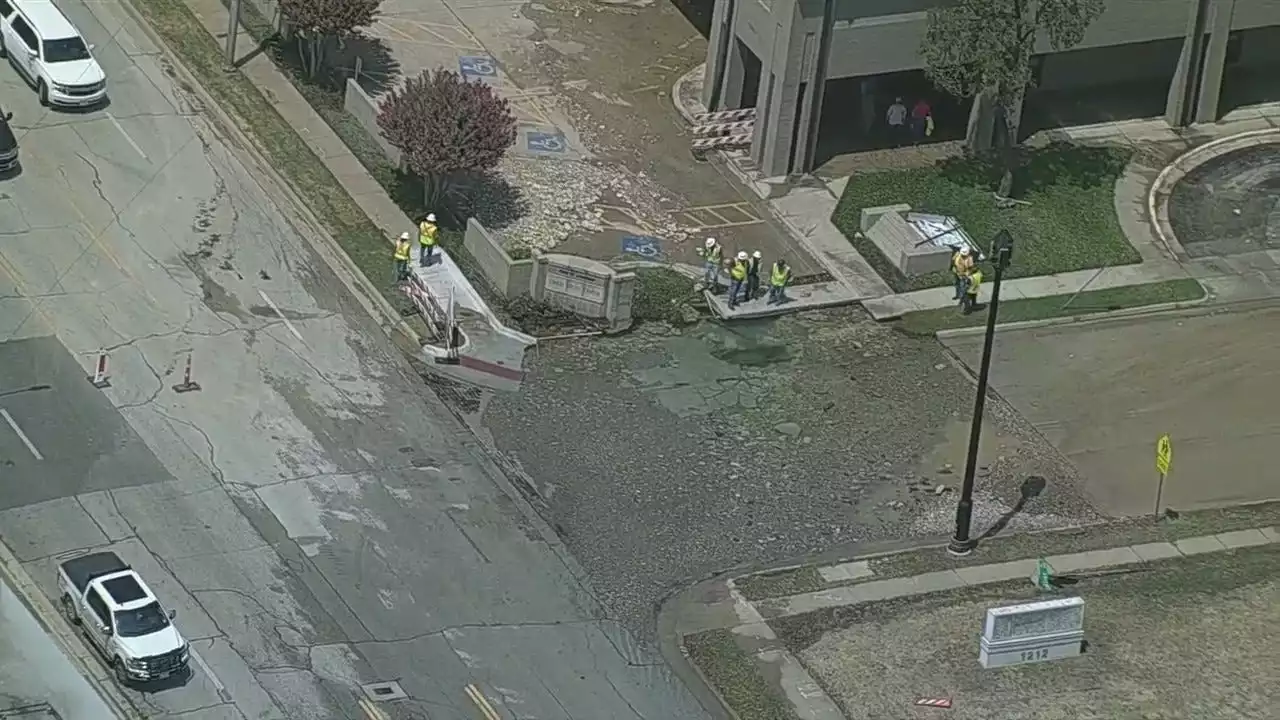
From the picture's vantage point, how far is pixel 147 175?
188ft

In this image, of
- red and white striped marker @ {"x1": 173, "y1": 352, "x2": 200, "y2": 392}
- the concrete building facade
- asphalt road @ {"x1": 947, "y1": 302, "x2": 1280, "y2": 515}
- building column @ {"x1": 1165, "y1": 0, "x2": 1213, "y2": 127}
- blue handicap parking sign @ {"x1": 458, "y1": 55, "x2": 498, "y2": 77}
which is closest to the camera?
red and white striped marker @ {"x1": 173, "y1": 352, "x2": 200, "y2": 392}

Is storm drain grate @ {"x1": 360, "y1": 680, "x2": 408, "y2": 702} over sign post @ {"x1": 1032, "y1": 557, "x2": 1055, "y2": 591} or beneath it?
beneath

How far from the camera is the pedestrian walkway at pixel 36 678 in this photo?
40.8m

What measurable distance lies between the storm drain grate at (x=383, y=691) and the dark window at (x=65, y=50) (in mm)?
22406

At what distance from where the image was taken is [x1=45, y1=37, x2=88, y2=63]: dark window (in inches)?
2314

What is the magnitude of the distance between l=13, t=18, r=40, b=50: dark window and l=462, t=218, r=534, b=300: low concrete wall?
38.6 ft

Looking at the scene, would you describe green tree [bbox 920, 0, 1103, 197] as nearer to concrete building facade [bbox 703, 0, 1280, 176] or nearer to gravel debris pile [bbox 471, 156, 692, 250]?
concrete building facade [bbox 703, 0, 1280, 176]

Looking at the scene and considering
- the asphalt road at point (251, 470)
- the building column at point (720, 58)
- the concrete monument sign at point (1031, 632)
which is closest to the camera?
the asphalt road at point (251, 470)

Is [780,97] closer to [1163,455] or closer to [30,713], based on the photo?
[1163,455]

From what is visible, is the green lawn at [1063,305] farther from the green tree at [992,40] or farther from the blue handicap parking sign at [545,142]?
the blue handicap parking sign at [545,142]

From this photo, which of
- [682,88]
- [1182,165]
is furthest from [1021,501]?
[682,88]

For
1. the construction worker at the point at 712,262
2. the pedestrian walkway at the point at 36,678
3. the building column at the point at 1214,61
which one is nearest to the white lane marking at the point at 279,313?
the construction worker at the point at 712,262

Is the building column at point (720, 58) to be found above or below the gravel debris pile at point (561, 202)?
above

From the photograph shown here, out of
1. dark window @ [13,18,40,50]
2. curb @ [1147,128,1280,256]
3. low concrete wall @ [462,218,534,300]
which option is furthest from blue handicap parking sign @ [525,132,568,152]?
curb @ [1147,128,1280,256]
